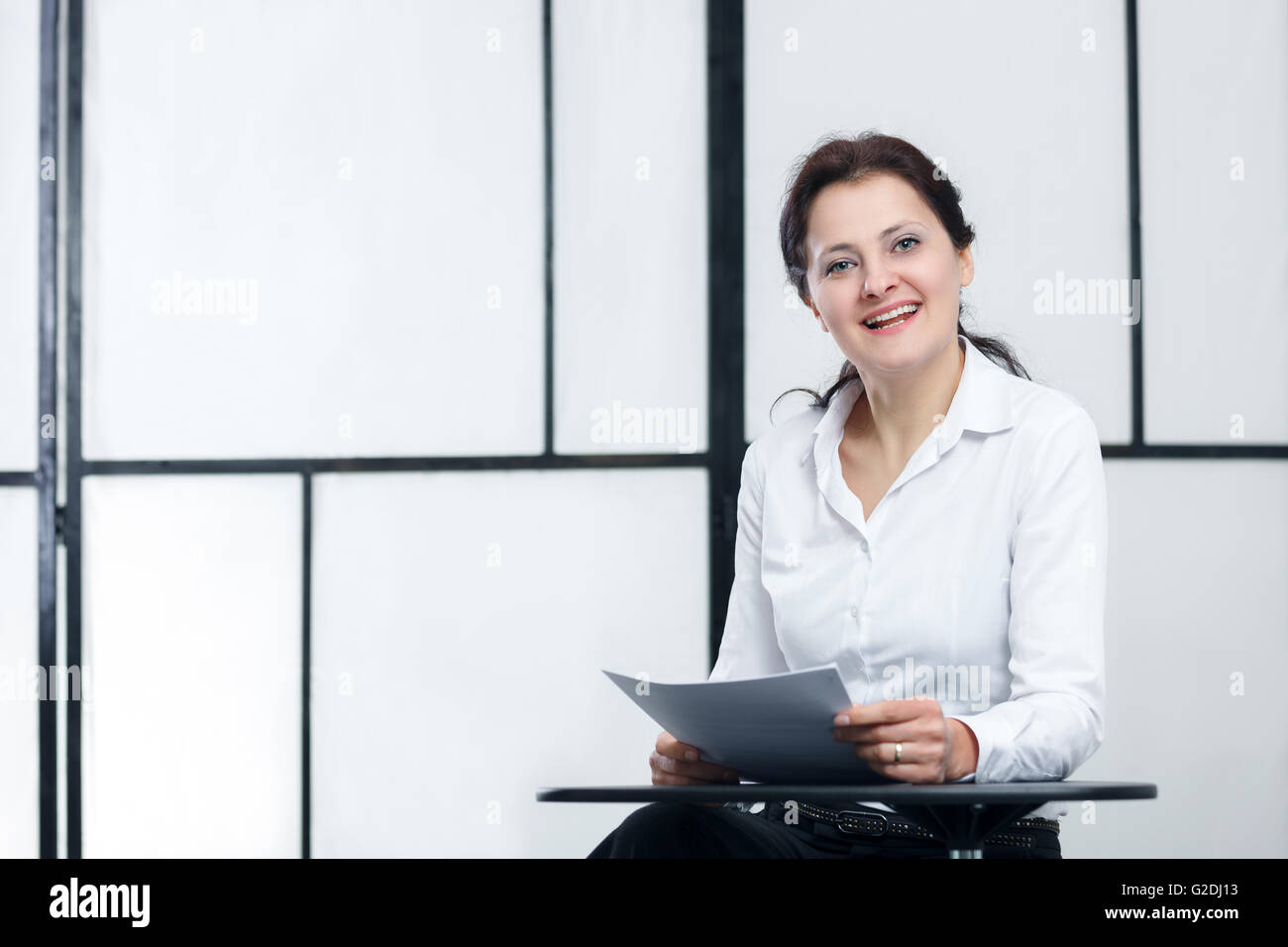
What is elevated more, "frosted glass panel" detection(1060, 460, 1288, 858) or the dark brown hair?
the dark brown hair

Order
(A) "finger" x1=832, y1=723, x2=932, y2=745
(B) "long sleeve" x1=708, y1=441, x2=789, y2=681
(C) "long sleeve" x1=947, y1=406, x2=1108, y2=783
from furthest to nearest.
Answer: (B) "long sleeve" x1=708, y1=441, x2=789, y2=681 → (C) "long sleeve" x1=947, y1=406, x2=1108, y2=783 → (A) "finger" x1=832, y1=723, x2=932, y2=745

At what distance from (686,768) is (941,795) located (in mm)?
400

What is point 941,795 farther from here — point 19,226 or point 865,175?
point 19,226

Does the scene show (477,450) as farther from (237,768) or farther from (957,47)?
(957,47)

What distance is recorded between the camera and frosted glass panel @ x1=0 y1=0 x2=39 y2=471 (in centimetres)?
257

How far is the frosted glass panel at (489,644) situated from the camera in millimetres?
2430

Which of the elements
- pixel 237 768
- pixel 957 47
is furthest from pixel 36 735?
pixel 957 47

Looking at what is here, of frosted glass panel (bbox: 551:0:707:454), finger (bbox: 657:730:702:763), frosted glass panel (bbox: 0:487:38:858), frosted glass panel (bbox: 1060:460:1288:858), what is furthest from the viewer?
frosted glass panel (bbox: 0:487:38:858)

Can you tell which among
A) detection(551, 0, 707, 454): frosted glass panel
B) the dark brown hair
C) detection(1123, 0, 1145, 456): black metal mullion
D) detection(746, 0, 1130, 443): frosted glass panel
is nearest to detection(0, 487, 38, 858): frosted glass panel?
detection(551, 0, 707, 454): frosted glass panel

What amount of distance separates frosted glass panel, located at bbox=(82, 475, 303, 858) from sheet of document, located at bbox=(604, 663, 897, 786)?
1.61 metres

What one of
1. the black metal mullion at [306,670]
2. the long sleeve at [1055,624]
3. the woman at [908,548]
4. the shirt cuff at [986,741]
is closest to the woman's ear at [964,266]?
the woman at [908,548]

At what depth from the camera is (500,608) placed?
2.47m

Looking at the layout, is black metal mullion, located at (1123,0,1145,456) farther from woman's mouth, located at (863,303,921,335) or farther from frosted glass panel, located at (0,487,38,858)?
frosted glass panel, located at (0,487,38,858)

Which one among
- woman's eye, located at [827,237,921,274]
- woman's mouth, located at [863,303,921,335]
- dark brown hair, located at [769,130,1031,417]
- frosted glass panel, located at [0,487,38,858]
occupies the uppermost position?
dark brown hair, located at [769,130,1031,417]
